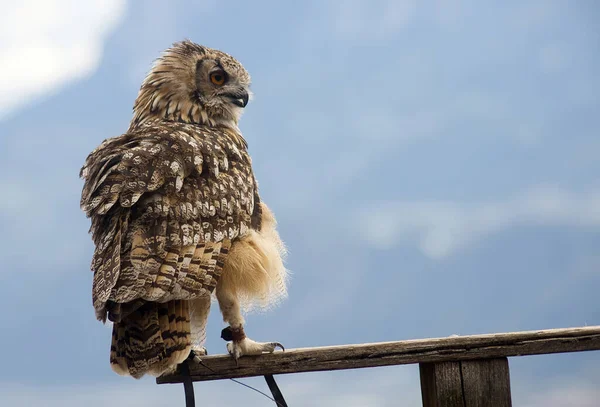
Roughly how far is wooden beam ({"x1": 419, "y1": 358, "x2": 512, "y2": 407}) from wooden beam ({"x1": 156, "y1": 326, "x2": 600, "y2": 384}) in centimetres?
3

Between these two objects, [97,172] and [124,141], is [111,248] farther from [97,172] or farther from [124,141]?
[124,141]

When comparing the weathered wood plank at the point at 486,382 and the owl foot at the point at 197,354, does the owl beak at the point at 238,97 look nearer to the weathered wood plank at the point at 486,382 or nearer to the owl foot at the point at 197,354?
the owl foot at the point at 197,354

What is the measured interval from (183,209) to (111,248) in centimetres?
34

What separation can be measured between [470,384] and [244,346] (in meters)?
Result: 0.98

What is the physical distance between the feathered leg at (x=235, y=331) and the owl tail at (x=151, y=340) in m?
0.29

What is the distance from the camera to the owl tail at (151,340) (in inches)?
108

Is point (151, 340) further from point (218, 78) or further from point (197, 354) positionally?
point (218, 78)

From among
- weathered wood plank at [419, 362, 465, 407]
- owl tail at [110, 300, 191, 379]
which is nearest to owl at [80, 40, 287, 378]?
owl tail at [110, 300, 191, 379]

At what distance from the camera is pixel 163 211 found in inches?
112

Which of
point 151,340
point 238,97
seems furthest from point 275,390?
point 238,97

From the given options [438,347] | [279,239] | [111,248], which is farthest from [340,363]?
[111,248]

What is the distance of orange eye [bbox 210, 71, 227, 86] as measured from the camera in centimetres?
386

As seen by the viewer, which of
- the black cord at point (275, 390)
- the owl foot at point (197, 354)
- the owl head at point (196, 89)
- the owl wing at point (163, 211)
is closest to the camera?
the owl wing at point (163, 211)

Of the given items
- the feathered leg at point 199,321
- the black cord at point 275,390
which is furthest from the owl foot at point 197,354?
the black cord at point 275,390
